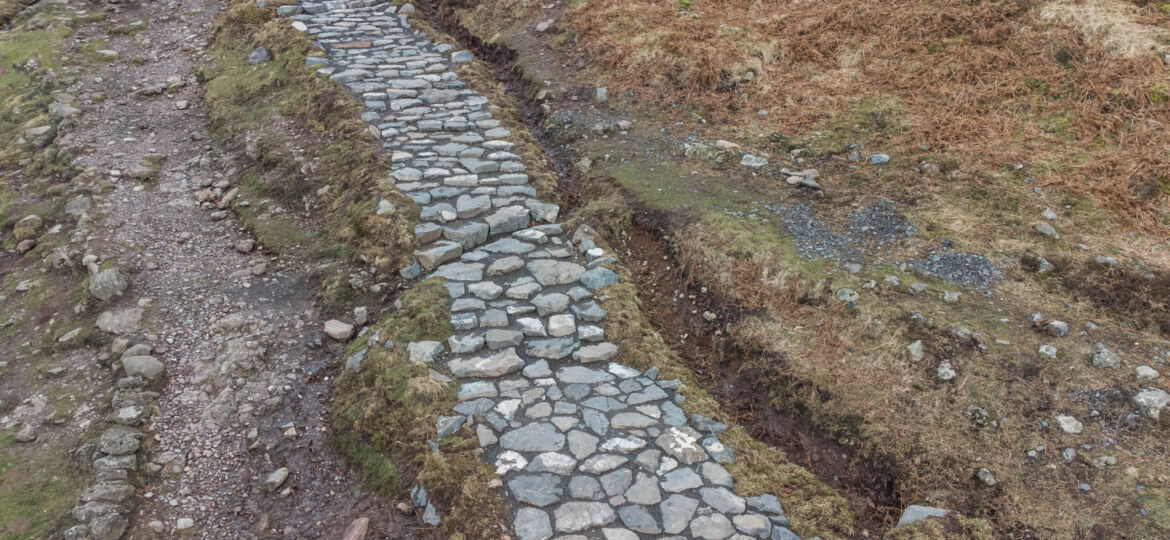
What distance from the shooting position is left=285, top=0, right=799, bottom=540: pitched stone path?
163 inches

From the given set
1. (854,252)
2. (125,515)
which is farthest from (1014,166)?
(125,515)

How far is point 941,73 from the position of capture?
24.9ft

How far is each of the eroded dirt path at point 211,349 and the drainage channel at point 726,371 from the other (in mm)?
2451

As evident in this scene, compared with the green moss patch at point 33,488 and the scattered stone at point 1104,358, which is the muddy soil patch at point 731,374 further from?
the green moss patch at point 33,488

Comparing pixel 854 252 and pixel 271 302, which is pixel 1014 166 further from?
pixel 271 302

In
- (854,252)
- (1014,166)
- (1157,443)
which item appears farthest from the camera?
(1014,166)

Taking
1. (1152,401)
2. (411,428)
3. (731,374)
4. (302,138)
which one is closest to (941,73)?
(1152,401)

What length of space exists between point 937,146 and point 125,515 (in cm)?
717

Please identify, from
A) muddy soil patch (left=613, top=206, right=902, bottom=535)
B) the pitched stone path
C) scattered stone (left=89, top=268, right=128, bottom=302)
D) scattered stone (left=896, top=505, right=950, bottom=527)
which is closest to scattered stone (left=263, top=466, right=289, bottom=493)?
the pitched stone path

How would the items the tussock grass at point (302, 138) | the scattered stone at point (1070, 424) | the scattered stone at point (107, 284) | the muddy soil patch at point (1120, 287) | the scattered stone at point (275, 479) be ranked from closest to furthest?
the scattered stone at point (1070, 424) → the scattered stone at point (275, 479) → the muddy soil patch at point (1120, 287) → the scattered stone at point (107, 284) → the tussock grass at point (302, 138)

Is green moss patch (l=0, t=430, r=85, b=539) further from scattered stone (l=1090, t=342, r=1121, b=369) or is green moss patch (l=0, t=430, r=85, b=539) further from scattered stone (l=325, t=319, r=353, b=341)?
scattered stone (l=1090, t=342, r=1121, b=369)

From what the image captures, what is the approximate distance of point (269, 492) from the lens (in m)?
4.61

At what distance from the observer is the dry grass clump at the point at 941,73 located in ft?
21.2

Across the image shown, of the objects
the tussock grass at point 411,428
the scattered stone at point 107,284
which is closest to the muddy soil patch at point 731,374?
the tussock grass at point 411,428
